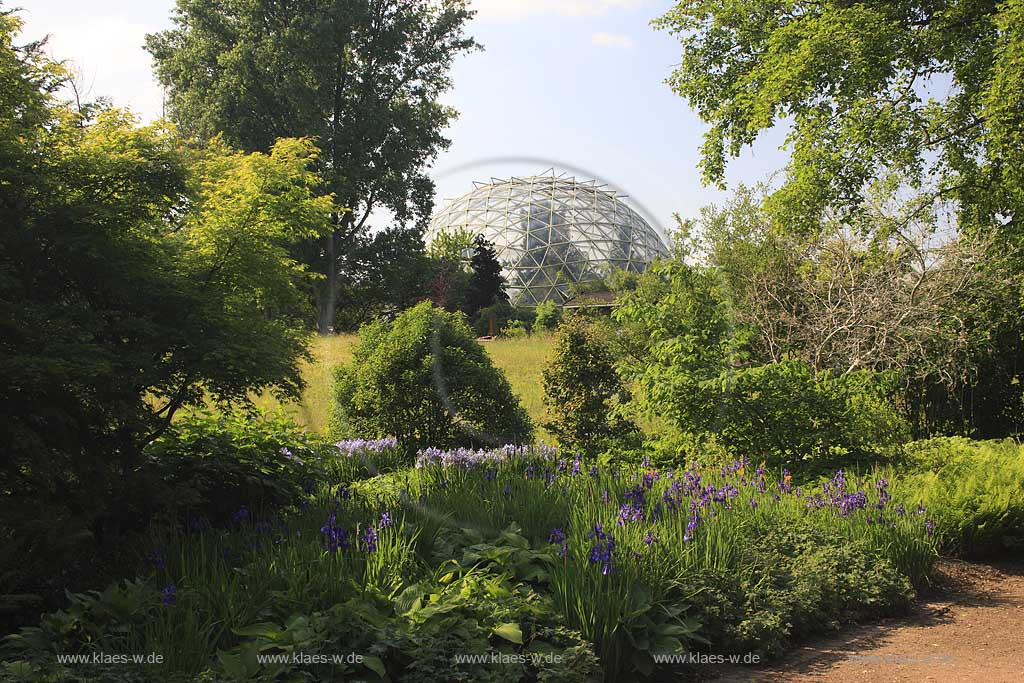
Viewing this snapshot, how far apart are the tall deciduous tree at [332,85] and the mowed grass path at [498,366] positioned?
8.67m

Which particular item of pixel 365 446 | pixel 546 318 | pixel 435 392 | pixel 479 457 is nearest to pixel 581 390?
pixel 435 392

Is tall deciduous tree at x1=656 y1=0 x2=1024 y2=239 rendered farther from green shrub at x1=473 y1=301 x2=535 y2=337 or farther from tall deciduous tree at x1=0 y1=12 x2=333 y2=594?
green shrub at x1=473 y1=301 x2=535 y2=337

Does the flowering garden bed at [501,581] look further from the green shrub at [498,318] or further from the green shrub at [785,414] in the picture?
the green shrub at [498,318]

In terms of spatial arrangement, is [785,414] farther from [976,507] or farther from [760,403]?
[976,507]

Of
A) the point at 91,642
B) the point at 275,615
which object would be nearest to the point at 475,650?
the point at 275,615

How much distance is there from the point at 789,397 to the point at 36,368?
7667mm

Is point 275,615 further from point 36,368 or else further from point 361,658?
point 36,368

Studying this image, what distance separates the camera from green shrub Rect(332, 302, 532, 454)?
10695 mm

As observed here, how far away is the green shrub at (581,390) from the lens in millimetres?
11367

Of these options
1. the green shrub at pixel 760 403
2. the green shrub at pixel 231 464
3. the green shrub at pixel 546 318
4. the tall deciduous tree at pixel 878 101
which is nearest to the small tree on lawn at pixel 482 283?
the green shrub at pixel 546 318

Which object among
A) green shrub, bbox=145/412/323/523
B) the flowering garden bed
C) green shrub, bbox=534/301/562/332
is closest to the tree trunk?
green shrub, bbox=534/301/562/332

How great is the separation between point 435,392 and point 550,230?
137 feet

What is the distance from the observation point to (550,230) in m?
51.8

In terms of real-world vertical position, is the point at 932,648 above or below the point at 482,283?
below
